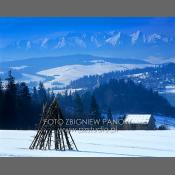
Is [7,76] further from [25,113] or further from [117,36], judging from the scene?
[117,36]

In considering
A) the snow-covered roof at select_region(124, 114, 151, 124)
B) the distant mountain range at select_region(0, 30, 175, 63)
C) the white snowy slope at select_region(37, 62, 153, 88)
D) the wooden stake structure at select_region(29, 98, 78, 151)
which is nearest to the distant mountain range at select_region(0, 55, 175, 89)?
the white snowy slope at select_region(37, 62, 153, 88)

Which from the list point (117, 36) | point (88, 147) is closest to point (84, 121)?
point (88, 147)

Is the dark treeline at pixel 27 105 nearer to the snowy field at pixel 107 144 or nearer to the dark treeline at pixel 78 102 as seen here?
the dark treeline at pixel 78 102

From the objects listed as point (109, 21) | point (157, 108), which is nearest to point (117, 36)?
point (109, 21)

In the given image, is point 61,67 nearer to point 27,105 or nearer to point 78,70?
point 78,70

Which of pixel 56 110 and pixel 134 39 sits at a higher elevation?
pixel 134 39

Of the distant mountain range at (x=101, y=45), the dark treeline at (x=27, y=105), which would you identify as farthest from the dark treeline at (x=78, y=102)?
the distant mountain range at (x=101, y=45)

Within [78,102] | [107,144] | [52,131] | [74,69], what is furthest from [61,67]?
[107,144]

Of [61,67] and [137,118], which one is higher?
[61,67]
